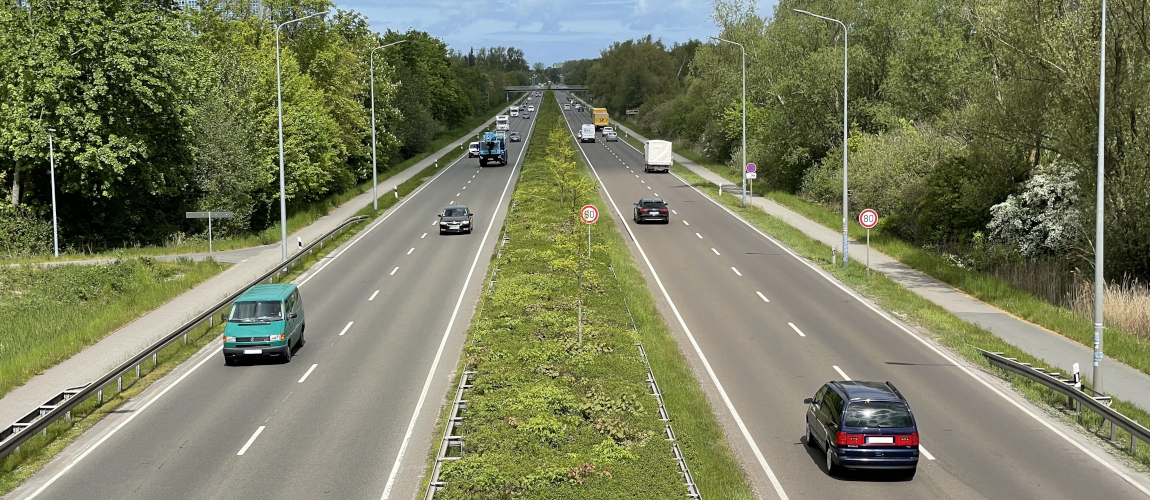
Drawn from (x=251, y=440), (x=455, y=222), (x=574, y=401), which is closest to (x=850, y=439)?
(x=574, y=401)

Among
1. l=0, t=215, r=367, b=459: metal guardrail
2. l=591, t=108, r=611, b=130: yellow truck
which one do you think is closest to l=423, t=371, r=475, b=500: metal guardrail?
l=0, t=215, r=367, b=459: metal guardrail

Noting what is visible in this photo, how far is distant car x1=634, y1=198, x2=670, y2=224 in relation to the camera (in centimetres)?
4784

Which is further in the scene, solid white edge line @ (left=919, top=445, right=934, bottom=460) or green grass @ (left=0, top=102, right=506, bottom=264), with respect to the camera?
green grass @ (left=0, top=102, right=506, bottom=264)

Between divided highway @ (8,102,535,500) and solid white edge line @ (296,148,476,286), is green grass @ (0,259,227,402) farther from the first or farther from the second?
solid white edge line @ (296,148,476,286)

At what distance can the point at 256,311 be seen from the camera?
79.5ft

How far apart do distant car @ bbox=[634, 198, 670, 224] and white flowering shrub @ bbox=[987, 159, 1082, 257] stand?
16.8m

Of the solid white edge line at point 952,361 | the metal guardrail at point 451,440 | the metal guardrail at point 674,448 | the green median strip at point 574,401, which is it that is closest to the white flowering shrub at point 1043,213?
the solid white edge line at point 952,361

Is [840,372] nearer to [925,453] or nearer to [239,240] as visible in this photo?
[925,453]

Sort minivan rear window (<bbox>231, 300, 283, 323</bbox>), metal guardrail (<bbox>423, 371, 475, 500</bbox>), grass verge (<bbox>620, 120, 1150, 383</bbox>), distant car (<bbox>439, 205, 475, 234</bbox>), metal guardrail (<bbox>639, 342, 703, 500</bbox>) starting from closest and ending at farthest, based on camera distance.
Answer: metal guardrail (<bbox>639, 342, 703, 500</bbox>)
metal guardrail (<bbox>423, 371, 475, 500</bbox>)
grass verge (<bbox>620, 120, 1150, 383</bbox>)
minivan rear window (<bbox>231, 300, 283, 323</bbox>)
distant car (<bbox>439, 205, 475, 234</bbox>)

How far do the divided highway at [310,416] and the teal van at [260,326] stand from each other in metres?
0.49

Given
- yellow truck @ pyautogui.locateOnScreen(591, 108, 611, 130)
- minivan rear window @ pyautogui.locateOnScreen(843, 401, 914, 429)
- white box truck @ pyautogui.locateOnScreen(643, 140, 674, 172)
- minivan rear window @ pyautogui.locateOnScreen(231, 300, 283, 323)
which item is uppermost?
yellow truck @ pyautogui.locateOnScreen(591, 108, 611, 130)

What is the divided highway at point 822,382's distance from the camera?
15.5 metres

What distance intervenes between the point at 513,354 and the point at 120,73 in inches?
1213

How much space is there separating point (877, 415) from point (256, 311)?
1566 cm
